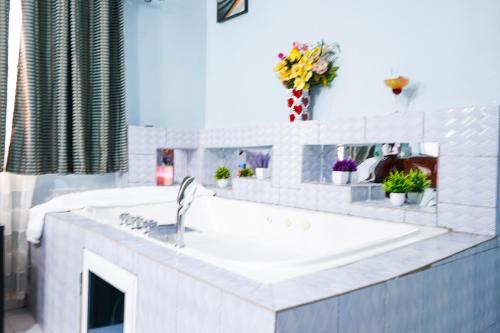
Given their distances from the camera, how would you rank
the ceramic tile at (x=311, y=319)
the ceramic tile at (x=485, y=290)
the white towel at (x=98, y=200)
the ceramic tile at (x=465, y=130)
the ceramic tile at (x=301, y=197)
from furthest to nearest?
the ceramic tile at (x=301, y=197)
the white towel at (x=98, y=200)
the ceramic tile at (x=465, y=130)
the ceramic tile at (x=485, y=290)
the ceramic tile at (x=311, y=319)

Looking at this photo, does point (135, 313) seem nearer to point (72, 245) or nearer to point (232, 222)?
point (72, 245)

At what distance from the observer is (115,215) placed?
243 cm

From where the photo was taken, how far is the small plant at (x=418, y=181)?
2.02 m

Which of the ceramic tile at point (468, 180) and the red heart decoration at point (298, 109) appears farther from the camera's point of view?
the red heart decoration at point (298, 109)

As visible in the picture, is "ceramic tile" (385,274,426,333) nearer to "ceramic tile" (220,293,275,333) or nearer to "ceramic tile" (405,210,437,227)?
"ceramic tile" (220,293,275,333)

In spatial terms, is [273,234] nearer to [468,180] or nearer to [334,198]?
[334,198]

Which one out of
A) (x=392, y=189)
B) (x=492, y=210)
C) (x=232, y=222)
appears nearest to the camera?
(x=492, y=210)

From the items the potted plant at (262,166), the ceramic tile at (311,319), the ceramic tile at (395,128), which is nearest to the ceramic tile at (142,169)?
the potted plant at (262,166)

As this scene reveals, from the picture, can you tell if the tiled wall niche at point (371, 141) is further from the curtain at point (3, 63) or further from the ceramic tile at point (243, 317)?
the ceramic tile at point (243, 317)

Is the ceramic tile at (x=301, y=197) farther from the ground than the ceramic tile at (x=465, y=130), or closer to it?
closer to it

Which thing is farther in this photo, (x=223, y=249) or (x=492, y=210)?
(x=223, y=249)

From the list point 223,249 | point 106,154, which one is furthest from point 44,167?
point 223,249

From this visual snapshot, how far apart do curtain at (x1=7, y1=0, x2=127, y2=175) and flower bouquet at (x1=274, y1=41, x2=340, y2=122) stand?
117 cm

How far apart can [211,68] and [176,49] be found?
1.07 ft
